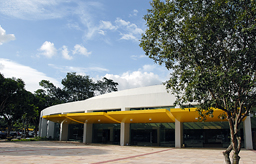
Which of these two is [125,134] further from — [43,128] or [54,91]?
[54,91]

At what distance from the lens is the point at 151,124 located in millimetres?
26484

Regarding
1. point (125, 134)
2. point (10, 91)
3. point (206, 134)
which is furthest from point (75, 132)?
point (206, 134)

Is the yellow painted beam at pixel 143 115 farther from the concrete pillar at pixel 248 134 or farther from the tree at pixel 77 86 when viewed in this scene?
the tree at pixel 77 86

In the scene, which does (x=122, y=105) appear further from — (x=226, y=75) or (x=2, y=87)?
(x=226, y=75)

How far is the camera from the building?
70.5 feet

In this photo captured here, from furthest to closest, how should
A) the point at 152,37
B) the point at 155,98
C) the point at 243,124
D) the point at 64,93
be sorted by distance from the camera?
the point at 64,93, the point at 155,98, the point at 243,124, the point at 152,37

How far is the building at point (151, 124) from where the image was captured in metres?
21.5

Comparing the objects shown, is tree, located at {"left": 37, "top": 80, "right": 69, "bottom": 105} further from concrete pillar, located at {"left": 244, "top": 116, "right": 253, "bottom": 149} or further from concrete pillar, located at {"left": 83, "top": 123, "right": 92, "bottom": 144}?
concrete pillar, located at {"left": 244, "top": 116, "right": 253, "bottom": 149}

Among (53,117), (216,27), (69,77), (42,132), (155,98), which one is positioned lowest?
(42,132)

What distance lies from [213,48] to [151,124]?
18184mm

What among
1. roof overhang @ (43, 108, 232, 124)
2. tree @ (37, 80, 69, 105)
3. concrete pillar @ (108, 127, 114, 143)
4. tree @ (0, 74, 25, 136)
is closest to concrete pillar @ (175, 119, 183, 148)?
roof overhang @ (43, 108, 232, 124)

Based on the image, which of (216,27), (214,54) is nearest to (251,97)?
(214,54)

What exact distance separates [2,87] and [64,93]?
141 ft

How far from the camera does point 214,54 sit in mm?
10023
